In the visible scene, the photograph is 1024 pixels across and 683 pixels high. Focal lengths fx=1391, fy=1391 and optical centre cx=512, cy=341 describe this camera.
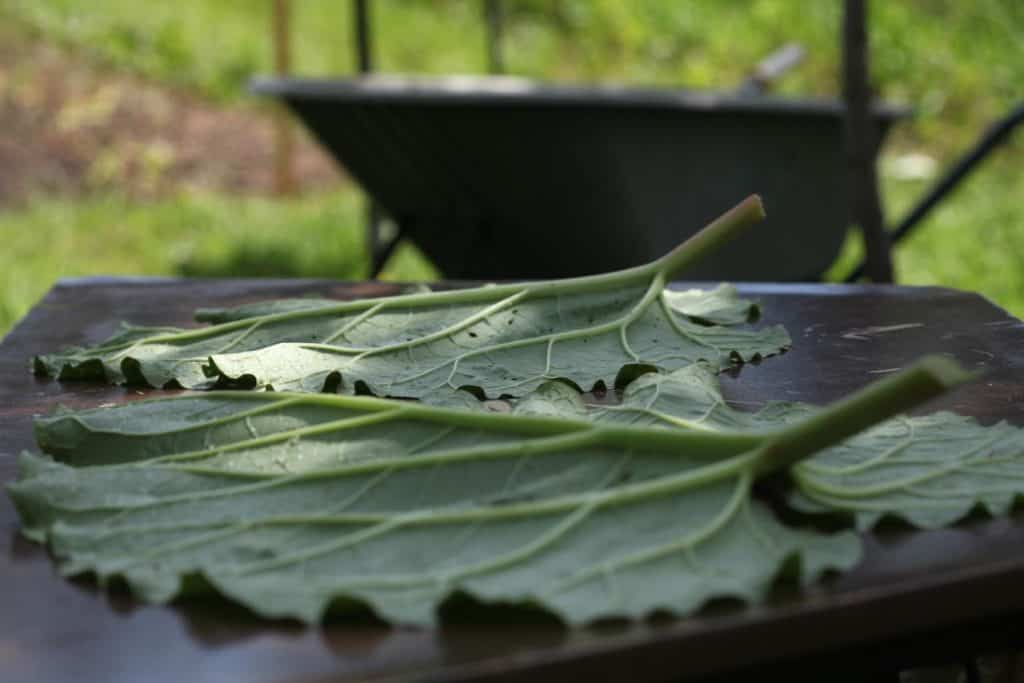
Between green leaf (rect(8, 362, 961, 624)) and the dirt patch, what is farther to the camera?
the dirt patch

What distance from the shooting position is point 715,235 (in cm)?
122

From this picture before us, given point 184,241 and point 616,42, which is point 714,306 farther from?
point 616,42

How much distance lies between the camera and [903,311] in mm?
1409

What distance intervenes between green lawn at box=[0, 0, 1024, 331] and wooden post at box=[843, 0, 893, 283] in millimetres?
1442

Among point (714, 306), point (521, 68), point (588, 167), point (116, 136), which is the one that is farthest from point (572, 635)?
point (521, 68)

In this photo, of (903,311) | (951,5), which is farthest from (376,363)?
(951,5)

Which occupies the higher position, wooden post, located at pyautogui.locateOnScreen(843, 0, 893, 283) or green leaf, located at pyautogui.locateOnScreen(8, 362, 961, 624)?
wooden post, located at pyautogui.locateOnScreen(843, 0, 893, 283)

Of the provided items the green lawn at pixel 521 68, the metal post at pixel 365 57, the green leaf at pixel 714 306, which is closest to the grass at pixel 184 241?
the green lawn at pixel 521 68

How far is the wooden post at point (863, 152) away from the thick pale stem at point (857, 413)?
1.81 meters

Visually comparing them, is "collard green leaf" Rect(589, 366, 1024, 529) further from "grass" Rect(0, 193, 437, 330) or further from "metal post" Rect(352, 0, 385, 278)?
"grass" Rect(0, 193, 437, 330)

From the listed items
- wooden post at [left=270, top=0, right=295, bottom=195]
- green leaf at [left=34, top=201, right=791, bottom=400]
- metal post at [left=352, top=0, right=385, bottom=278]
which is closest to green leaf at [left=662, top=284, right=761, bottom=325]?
green leaf at [left=34, top=201, right=791, bottom=400]

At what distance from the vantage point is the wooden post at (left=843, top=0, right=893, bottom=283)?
97.8 inches

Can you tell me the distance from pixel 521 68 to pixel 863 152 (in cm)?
412

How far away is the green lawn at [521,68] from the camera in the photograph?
4336mm
